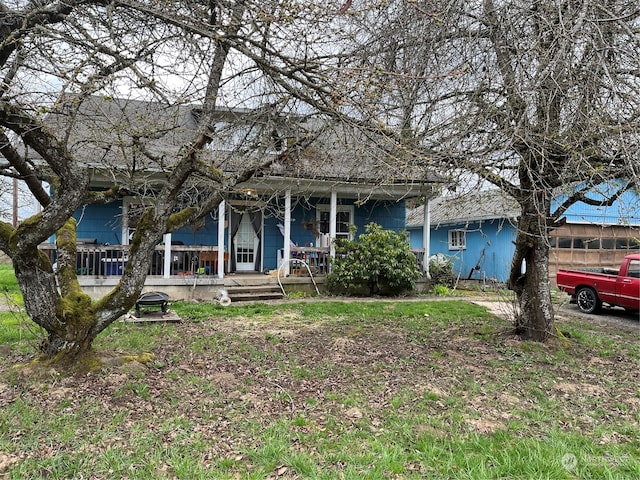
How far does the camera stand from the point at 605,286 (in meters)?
9.98

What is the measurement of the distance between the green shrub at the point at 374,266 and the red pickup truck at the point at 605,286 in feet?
12.6

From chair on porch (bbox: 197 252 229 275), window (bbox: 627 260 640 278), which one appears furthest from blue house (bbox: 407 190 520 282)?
chair on porch (bbox: 197 252 229 275)

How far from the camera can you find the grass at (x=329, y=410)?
3102 millimetres

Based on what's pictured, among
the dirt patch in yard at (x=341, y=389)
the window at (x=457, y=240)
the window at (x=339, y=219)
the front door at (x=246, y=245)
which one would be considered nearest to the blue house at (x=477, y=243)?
the window at (x=457, y=240)

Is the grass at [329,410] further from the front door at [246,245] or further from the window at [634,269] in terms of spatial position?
the front door at [246,245]

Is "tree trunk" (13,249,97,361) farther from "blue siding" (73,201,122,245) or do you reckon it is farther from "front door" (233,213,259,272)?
"front door" (233,213,259,272)

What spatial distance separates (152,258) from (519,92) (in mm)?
9695

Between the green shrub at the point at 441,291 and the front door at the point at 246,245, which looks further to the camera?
the front door at the point at 246,245

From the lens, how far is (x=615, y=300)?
31.9ft

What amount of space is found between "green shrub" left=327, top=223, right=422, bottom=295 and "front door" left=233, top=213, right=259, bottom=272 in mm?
2918

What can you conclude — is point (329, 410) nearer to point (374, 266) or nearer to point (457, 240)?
point (374, 266)

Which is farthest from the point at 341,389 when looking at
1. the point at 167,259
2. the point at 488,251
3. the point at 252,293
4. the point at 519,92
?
the point at 488,251

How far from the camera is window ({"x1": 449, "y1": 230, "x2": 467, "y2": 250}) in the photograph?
18.4m

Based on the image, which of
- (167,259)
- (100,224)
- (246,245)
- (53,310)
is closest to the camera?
(53,310)
